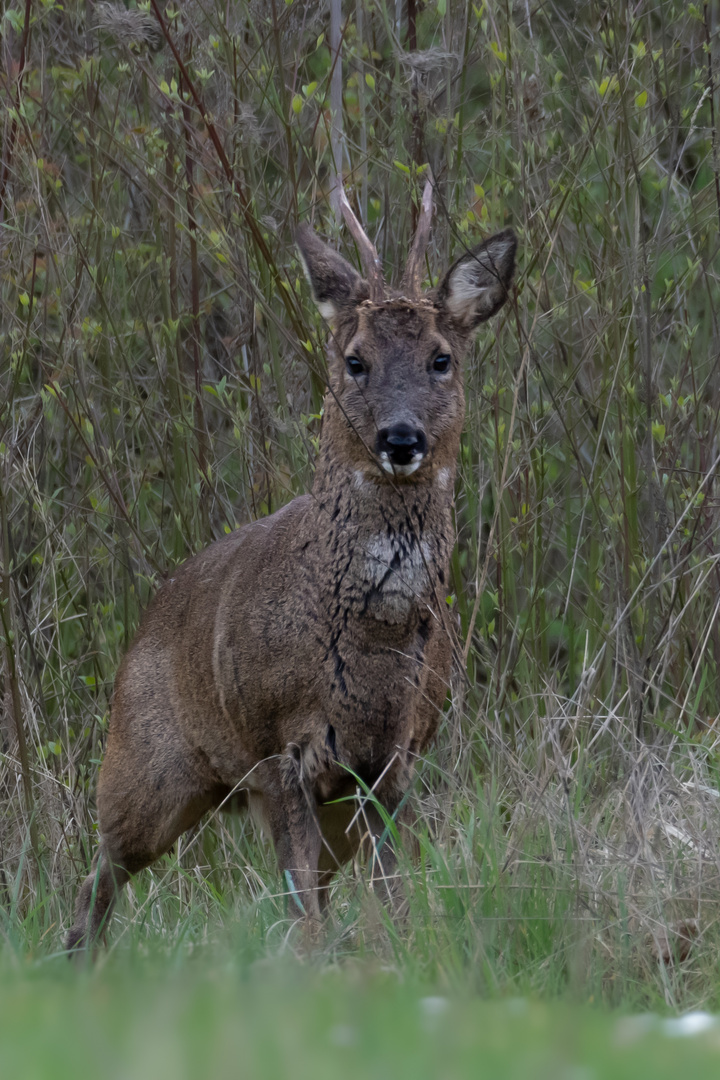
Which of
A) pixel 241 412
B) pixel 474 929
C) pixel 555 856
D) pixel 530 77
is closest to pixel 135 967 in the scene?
pixel 474 929

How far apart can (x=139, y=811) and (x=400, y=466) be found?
167 cm

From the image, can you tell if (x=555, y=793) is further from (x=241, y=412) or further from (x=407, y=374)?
(x=241, y=412)

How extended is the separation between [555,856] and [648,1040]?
2.35 meters

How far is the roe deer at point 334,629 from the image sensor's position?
4.76 metres

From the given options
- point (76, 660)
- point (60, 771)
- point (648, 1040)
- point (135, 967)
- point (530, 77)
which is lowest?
point (60, 771)

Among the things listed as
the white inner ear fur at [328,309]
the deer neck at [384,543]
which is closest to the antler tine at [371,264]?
the white inner ear fur at [328,309]

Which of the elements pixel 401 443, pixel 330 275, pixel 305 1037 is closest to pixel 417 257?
pixel 330 275

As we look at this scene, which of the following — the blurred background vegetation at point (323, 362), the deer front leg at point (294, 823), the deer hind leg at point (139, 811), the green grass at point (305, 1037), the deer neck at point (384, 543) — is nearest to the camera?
the green grass at point (305, 1037)

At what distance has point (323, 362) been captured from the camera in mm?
6324

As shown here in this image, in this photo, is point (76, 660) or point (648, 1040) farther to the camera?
point (76, 660)

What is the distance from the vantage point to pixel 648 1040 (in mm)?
1692

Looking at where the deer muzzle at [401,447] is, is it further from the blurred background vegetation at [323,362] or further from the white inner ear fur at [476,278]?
the blurred background vegetation at [323,362]

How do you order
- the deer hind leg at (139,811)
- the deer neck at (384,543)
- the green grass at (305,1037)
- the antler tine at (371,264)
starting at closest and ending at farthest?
the green grass at (305,1037) → the deer neck at (384,543) → the antler tine at (371,264) → the deer hind leg at (139,811)

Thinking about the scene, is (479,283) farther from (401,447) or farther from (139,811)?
(139,811)
